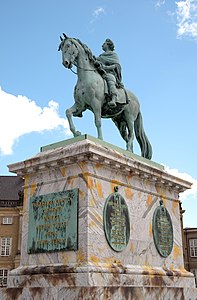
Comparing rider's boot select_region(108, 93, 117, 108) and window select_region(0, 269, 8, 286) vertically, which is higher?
rider's boot select_region(108, 93, 117, 108)

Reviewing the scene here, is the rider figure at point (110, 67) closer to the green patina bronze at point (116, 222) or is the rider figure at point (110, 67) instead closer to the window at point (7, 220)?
the green patina bronze at point (116, 222)

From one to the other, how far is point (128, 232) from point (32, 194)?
2531 mm

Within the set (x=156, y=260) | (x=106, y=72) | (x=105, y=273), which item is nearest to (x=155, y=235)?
(x=156, y=260)

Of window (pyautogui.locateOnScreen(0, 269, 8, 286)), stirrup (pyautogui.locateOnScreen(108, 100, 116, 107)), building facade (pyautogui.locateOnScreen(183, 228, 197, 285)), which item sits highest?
stirrup (pyautogui.locateOnScreen(108, 100, 116, 107))

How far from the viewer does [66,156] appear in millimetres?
10195

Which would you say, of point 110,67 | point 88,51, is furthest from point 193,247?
point 88,51

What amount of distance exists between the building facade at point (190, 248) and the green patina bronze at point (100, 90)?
142 ft

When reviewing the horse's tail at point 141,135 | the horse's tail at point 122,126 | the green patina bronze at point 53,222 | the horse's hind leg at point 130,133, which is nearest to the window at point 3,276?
the horse's tail at point 141,135

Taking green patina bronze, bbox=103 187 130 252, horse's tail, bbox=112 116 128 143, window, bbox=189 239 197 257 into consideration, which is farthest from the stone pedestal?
window, bbox=189 239 197 257

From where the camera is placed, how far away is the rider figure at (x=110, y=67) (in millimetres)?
11891

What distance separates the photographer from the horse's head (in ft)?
37.7

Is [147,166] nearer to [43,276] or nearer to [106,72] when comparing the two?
[106,72]

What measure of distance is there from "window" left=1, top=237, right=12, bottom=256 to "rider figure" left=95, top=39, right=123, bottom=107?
135 ft

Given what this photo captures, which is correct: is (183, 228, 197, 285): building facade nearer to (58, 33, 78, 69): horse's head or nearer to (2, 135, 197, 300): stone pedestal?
(2, 135, 197, 300): stone pedestal
